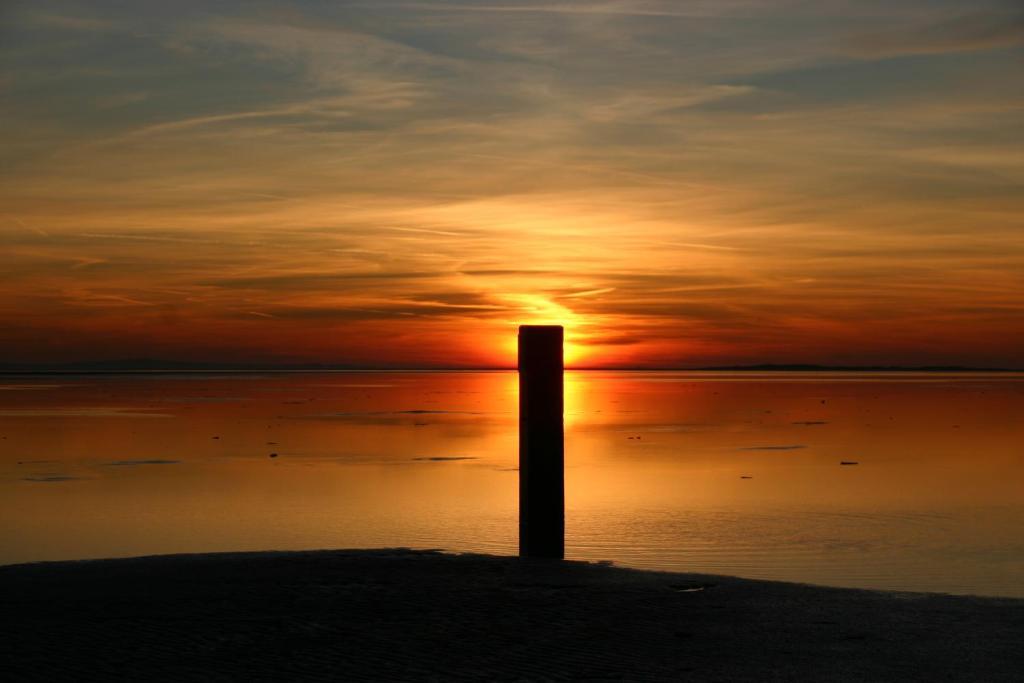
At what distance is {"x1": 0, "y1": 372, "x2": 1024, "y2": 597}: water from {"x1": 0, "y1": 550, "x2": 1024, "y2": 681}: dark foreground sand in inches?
173

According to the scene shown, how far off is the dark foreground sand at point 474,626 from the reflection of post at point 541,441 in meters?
0.74

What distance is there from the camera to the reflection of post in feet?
33.6

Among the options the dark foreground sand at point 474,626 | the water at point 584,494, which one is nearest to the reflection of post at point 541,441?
the dark foreground sand at point 474,626

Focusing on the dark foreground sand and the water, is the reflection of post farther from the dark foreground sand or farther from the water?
the water

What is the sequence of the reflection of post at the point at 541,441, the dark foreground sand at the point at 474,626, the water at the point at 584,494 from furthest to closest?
the water at the point at 584,494 < the reflection of post at the point at 541,441 < the dark foreground sand at the point at 474,626

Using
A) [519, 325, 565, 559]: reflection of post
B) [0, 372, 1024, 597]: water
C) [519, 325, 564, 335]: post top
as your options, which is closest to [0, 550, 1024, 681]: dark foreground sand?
[519, 325, 565, 559]: reflection of post

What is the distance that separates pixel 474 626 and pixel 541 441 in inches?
125

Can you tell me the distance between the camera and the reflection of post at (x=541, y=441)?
33.6ft

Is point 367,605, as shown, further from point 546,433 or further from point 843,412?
point 843,412

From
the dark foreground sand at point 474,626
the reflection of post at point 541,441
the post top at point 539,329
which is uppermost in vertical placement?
the post top at point 539,329

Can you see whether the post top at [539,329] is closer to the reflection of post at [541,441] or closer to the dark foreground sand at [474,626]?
the reflection of post at [541,441]

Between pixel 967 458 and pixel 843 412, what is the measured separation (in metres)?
23.8

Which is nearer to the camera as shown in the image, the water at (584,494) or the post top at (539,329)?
the post top at (539,329)

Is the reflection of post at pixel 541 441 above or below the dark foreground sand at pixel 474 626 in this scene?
above
